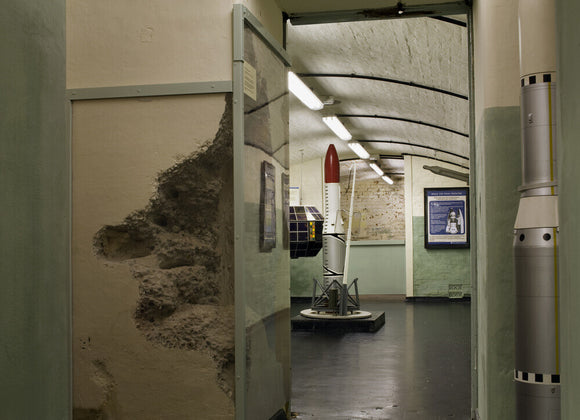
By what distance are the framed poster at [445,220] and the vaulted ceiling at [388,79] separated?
112 centimetres

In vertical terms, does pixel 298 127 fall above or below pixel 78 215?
above

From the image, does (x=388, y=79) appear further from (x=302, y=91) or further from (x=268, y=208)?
(x=268, y=208)

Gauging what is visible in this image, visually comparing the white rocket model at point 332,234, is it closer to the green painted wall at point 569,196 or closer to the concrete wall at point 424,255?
the concrete wall at point 424,255

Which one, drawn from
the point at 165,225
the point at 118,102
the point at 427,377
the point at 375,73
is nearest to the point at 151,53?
the point at 118,102

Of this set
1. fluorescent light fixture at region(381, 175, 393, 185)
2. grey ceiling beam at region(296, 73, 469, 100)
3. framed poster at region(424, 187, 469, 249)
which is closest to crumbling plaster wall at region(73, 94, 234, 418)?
grey ceiling beam at region(296, 73, 469, 100)

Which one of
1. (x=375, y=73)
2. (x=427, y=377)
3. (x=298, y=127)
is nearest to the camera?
(x=427, y=377)

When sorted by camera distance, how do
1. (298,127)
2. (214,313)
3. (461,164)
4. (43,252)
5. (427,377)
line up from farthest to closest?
1. (461,164)
2. (298,127)
3. (427,377)
4. (214,313)
5. (43,252)

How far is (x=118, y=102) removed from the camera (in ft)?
10.9

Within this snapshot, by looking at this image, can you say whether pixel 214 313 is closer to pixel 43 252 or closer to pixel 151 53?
pixel 151 53

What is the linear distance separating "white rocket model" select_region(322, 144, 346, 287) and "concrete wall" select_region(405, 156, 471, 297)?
393 centimetres

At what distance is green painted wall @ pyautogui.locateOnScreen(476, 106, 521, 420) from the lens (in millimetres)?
3158

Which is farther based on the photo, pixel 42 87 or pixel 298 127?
pixel 298 127

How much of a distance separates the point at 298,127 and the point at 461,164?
3.71m

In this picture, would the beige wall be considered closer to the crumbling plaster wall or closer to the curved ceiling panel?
the crumbling plaster wall
